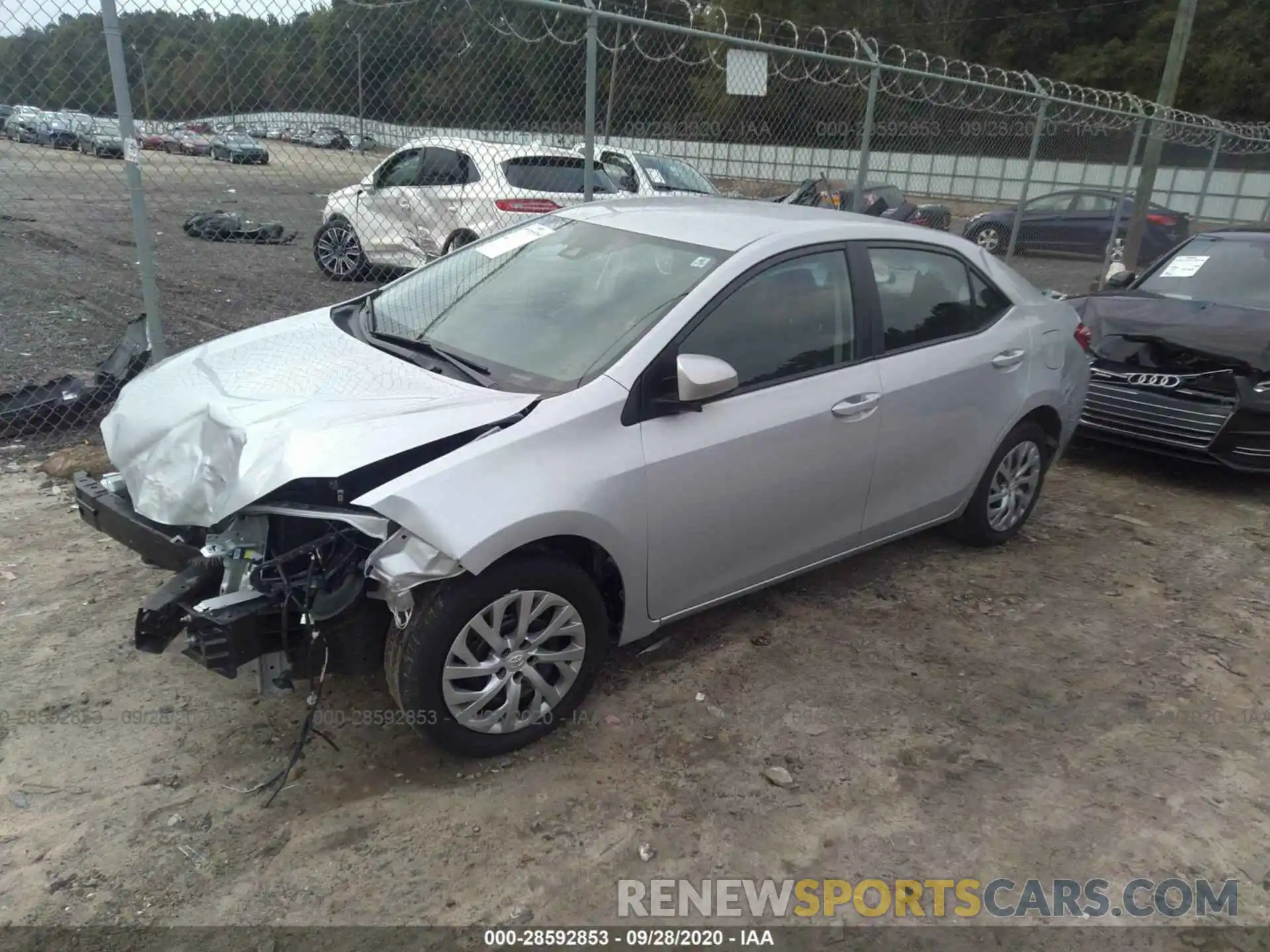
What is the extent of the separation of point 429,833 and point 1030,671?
8.25 feet

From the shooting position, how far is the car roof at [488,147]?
7.15 m

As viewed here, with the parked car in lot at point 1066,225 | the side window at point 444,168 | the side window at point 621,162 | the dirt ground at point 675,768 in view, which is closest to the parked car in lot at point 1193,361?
the dirt ground at point 675,768

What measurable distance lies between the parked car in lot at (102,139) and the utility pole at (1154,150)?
11361mm

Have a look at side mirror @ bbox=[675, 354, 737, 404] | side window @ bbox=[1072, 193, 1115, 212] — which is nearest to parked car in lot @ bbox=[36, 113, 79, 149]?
side mirror @ bbox=[675, 354, 737, 404]

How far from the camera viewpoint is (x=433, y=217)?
866 cm

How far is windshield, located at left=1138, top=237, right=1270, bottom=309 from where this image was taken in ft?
21.1

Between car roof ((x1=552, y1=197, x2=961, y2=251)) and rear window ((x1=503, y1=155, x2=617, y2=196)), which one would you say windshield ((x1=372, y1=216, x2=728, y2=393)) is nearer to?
car roof ((x1=552, y1=197, x2=961, y2=251))

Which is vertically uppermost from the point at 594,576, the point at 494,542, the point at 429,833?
the point at 494,542

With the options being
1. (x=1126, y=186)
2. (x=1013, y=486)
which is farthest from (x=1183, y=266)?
(x=1126, y=186)

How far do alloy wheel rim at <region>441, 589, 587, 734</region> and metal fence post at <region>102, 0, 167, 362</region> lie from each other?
2.85m

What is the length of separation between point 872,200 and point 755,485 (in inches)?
453

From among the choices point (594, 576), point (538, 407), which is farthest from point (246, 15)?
point (594, 576)

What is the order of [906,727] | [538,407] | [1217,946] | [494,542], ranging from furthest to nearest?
[906,727] → [538,407] → [494,542] → [1217,946]

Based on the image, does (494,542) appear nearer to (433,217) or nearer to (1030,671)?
(1030,671)
